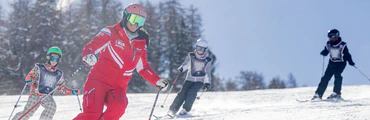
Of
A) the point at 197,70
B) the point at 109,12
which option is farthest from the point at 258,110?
the point at 109,12

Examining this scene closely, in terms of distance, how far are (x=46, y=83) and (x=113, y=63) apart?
114 inches

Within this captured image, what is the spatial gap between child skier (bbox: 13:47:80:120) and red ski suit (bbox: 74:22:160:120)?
231cm

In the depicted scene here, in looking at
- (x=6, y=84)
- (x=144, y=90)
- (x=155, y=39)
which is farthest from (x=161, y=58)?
(x=6, y=84)

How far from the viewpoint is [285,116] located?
6.42 meters

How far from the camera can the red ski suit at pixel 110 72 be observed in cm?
378

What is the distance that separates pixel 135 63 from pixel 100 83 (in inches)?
23.6

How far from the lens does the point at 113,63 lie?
13.3 feet

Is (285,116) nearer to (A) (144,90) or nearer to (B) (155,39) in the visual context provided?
(A) (144,90)

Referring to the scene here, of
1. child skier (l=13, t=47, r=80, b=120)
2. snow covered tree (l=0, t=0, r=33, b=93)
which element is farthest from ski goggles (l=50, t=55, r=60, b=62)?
snow covered tree (l=0, t=0, r=33, b=93)

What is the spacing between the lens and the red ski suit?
3783 mm

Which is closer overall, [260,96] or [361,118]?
[361,118]

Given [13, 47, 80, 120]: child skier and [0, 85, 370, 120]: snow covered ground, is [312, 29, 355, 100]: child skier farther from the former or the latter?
[13, 47, 80, 120]: child skier

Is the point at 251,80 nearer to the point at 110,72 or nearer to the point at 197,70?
the point at 197,70

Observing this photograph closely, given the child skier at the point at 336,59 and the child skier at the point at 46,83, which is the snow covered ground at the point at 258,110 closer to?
the child skier at the point at 336,59
